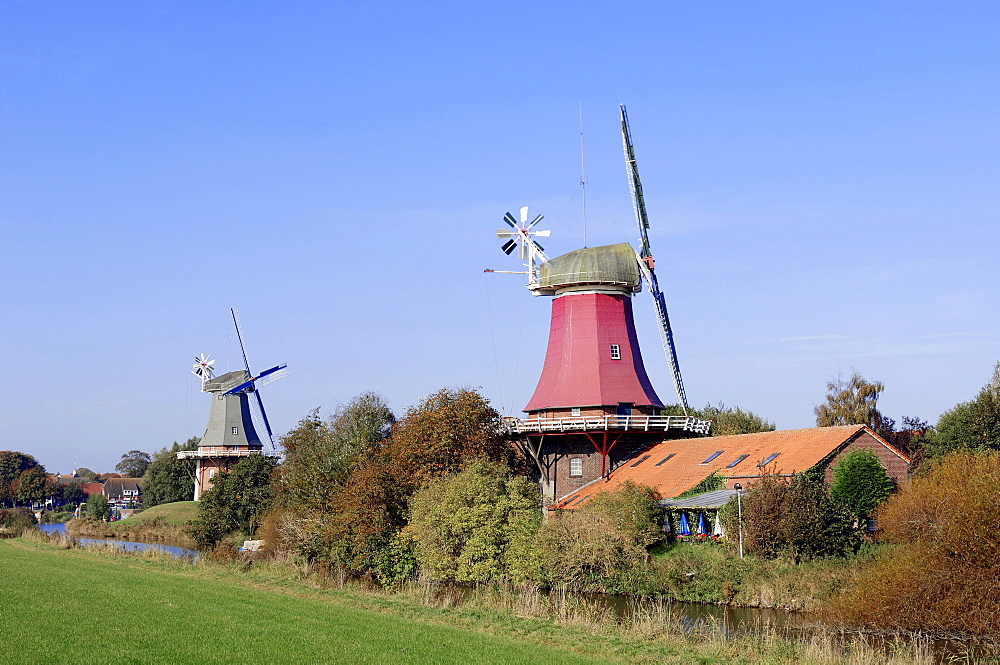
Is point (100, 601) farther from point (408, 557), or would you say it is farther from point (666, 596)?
point (666, 596)

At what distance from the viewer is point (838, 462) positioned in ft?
101

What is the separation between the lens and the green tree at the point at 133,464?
15238 cm

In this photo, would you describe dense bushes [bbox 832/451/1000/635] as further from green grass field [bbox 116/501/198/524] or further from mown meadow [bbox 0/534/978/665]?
green grass field [bbox 116/501/198/524]

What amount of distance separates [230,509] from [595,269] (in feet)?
71.8

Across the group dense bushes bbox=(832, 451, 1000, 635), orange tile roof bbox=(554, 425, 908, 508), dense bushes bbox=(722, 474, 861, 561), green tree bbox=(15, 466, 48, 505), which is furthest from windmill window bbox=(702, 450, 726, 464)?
green tree bbox=(15, 466, 48, 505)

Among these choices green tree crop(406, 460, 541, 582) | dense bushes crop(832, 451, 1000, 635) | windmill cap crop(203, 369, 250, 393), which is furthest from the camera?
windmill cap crop(203, 369, 250, 393)

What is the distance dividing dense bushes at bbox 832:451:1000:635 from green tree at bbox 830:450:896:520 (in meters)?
7.21

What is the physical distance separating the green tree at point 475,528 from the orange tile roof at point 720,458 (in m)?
4.56

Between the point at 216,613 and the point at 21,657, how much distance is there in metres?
5.87

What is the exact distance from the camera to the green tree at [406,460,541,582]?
2861 cm

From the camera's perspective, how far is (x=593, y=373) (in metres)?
40.6

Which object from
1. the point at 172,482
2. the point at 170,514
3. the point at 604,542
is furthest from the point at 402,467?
the point at 172,482

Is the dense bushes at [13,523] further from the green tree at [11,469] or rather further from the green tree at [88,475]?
the green tree at [88,475]

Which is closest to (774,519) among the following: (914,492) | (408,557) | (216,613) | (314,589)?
(914,492)
